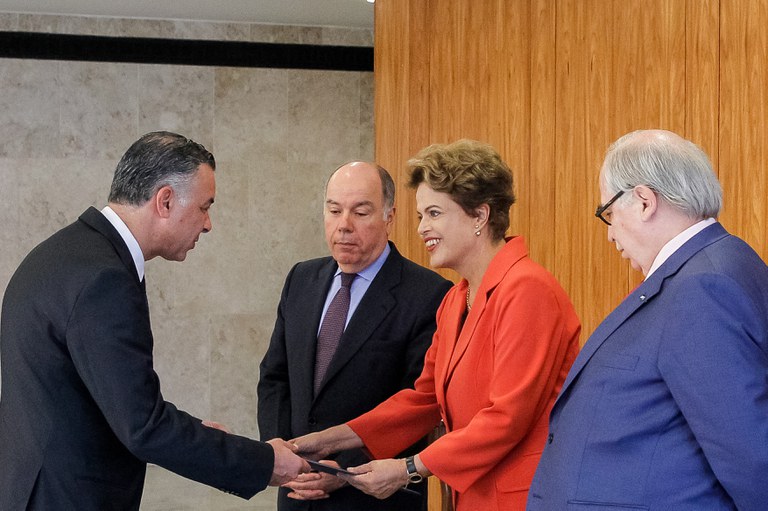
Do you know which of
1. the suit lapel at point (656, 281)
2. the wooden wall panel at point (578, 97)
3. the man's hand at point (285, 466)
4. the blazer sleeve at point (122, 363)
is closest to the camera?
the suit lapel at point (656, 281)

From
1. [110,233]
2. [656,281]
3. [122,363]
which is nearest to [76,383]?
[122,363]

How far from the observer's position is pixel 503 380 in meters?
2.43

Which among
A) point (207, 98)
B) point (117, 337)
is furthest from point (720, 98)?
point (207, 98)

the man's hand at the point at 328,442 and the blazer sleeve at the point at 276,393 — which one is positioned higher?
the blazer sleeve at the point at 276,393

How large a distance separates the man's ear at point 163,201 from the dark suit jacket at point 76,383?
194 millimetres

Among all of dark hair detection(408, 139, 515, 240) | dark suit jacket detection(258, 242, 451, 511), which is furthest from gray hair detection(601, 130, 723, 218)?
dark suit jacket detection(258, 242, 451, 511)

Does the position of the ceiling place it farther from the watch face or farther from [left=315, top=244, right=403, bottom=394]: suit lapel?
the watch face

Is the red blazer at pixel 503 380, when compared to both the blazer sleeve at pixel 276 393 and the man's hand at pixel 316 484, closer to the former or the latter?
the man's hand at pixel 316 484

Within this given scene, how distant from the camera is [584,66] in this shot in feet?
12.0

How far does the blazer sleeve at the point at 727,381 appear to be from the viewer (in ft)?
5.65

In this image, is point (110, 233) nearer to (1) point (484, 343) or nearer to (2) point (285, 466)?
(2) point (285, 466)

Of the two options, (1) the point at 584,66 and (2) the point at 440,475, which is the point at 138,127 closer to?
(1) the point at 584,66

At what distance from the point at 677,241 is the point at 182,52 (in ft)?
24.8

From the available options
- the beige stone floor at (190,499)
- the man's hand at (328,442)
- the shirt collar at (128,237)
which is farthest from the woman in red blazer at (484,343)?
the beige stone floor at (190,499)
